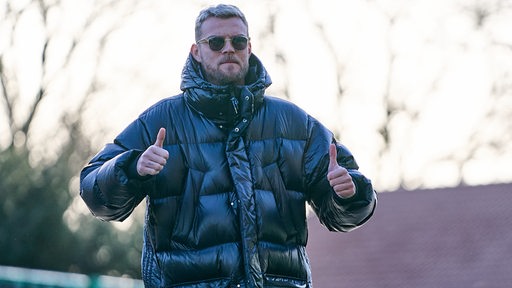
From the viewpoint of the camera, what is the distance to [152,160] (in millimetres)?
4211

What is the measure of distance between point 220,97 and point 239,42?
0.73 feet

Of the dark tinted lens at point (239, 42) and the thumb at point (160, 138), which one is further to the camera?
the dark tinted lens at point (239, 42)

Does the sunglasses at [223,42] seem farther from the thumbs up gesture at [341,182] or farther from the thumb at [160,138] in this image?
the thumbs up gesture at [341,182]

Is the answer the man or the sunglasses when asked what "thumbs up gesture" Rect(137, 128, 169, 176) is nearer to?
the man

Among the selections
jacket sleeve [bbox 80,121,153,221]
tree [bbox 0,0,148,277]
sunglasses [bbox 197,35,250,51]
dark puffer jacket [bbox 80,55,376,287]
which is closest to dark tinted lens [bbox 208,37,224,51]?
sunglasses [bbox 197,35,250,51]

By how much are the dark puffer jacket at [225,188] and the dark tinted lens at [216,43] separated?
0.11m

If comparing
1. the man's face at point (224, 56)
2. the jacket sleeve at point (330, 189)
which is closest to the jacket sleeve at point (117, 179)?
the man's face at point (224, 56)

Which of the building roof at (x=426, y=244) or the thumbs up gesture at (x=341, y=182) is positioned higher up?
the thumbs up gesture at (x=341, y=182)

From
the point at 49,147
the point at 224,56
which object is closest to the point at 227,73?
the point at 224,56

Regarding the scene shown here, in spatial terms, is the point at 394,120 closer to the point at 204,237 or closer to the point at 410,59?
the point at 410,59

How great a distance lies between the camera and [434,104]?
28.6m

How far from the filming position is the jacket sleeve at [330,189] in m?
4.55

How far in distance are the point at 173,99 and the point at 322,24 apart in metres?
23.7

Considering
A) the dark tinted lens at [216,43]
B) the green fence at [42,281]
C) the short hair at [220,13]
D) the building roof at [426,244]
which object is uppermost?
the short hair at [220,13]
